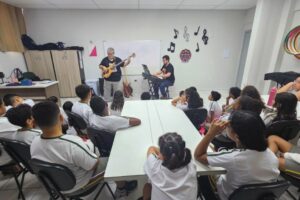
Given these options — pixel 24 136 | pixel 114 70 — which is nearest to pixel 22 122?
pixel 24 136

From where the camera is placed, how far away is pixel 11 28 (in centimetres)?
423

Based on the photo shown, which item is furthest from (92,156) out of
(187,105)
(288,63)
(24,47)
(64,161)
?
(24,47)

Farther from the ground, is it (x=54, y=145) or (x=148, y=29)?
(x=148, y=29)

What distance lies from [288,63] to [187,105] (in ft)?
9.94

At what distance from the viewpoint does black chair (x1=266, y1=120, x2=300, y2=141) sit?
1.46m

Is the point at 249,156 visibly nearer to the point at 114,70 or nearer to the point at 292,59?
the point at 292,59

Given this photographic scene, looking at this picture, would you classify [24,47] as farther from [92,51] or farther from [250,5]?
[250,5]

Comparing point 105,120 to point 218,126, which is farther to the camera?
point 105,120

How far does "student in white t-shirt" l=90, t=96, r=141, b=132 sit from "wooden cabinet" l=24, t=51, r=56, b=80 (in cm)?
408

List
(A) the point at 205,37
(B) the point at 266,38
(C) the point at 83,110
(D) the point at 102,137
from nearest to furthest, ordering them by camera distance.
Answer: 1. (D) the point at 102,137
2. (C) the point at 83,110
3. (B) the point at 266,38
4. (A) the point at 205,37

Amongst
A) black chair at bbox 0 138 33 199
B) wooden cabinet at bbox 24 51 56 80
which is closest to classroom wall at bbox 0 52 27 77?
wooden cabinet at bbox 24 51 56 80

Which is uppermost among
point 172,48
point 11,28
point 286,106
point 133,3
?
point 133,3

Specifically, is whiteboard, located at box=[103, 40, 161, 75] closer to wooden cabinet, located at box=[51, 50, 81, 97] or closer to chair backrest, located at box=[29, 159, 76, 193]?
wooden cabinet, located at box=[51, 50, 81, 97]

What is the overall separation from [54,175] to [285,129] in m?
1.90
